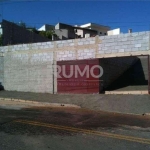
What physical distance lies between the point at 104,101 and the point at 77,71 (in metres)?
4.05

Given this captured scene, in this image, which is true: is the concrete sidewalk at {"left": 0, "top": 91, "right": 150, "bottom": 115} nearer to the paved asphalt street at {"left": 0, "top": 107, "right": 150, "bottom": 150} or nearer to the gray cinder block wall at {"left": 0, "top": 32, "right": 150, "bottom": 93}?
the gray cinder block wall at {"left": 0, "top": 32, "right": 150, "bottom": 93}

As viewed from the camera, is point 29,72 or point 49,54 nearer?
point 49,54

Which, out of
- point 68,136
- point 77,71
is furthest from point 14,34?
point 68,136

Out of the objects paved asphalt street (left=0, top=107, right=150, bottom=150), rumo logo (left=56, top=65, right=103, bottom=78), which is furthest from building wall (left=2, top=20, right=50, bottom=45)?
paved asphalt street (left=0, top=107, right=150, bottom=150)

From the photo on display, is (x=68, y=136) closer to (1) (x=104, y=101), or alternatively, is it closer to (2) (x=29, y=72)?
(1) (x=104, y=101)

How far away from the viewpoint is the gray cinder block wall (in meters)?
16.2

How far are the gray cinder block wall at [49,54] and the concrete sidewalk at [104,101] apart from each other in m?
2.23

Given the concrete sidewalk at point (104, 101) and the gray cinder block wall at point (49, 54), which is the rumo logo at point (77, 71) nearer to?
the gray cinder block wall at point (49, 54)

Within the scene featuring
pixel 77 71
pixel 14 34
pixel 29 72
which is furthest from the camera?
pixel 14 34

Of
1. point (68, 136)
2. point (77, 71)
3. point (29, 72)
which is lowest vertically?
point (68, 136)

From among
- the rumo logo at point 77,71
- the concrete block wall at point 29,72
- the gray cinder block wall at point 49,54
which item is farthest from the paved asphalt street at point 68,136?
the concrete block wall at point 29,72

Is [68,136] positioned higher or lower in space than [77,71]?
lower

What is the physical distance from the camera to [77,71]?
18.2 m

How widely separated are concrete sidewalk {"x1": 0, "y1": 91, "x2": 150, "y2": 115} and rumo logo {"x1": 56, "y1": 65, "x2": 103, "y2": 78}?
1.63m
